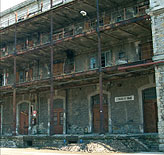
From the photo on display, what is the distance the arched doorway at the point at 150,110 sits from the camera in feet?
55.7

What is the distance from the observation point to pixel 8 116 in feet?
82.6

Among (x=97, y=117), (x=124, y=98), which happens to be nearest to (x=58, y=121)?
(x=97, y=117)

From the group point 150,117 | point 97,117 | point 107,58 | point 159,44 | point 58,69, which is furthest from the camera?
point 58,69

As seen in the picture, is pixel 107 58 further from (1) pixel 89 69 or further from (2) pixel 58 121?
(2) pixel 58 121

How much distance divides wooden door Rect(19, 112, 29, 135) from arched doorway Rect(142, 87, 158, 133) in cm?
1064

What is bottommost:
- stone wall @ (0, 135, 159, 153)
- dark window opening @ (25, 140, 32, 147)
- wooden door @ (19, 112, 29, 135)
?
dark window opening @ (25, 140, 32, 147)

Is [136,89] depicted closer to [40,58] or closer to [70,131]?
[70,131]

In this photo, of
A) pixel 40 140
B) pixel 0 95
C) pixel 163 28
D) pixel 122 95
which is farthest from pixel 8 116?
pixel 163 28

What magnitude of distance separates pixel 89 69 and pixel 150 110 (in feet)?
17.3

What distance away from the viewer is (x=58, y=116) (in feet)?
71.5

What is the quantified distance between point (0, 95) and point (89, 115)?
10.2m

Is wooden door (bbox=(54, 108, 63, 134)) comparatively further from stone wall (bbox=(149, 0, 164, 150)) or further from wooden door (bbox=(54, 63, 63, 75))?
stone wall (bbox=(149, 0, 164, 150))

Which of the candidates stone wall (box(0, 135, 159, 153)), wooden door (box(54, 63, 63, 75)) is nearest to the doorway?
wooden door (box(54, 63, 63, 75))

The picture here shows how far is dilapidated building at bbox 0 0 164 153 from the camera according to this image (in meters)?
16.0
